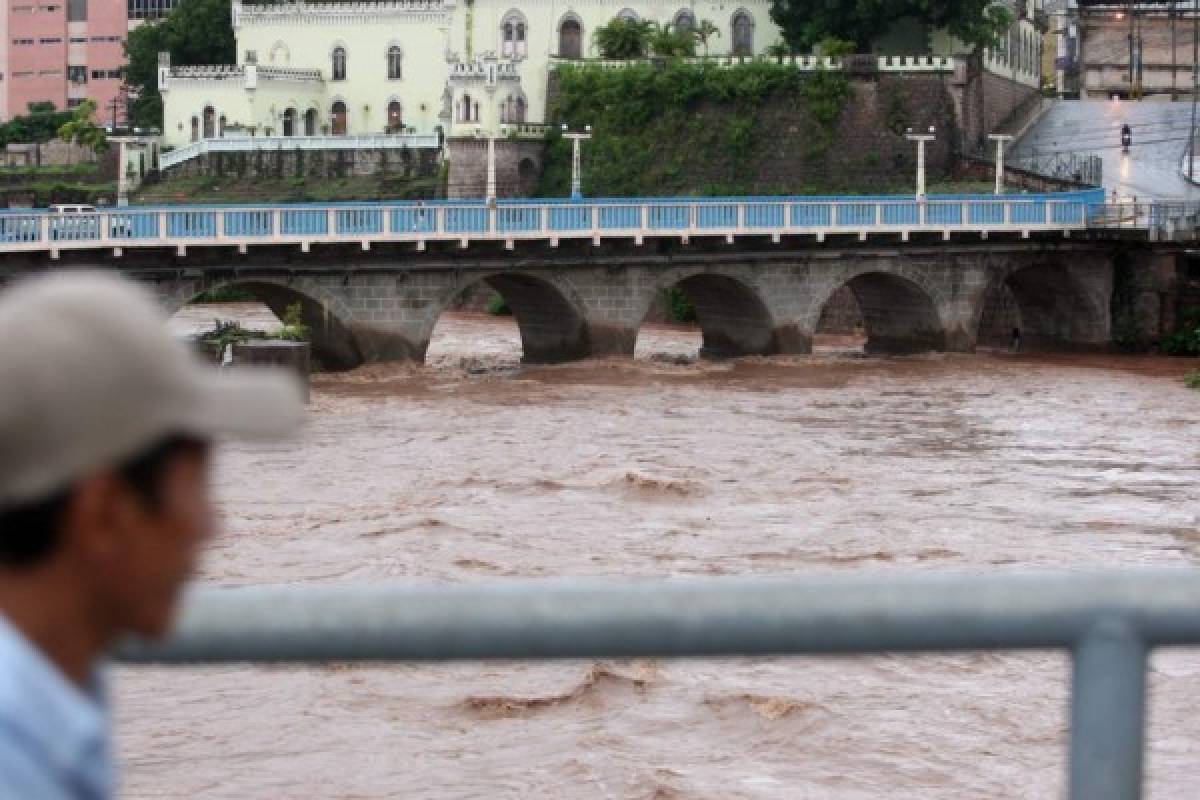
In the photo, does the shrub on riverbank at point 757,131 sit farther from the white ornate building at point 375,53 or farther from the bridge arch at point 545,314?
the bridge arch at point 545,314

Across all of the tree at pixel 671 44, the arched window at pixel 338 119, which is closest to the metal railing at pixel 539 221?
the tree at pixel 671 44

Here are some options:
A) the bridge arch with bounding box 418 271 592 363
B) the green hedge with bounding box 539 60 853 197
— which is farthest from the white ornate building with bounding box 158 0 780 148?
the bridge arch with bounding box 418 271 592 363

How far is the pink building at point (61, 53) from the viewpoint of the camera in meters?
100

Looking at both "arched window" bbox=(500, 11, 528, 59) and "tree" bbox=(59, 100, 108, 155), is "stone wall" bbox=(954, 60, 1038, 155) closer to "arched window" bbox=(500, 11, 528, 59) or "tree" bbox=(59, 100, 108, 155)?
"arched window" bbox=(500, 11, 528, 59)

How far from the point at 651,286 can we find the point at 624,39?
2546cm

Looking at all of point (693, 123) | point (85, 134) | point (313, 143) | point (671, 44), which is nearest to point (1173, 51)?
point (671, 44)

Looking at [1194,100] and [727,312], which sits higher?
[1194,100]

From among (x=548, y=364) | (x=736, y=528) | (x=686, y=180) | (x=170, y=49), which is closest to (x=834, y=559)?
(x=736, y=528)

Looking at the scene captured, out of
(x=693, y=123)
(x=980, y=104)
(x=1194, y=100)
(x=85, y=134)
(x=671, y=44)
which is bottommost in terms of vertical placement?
(x=693, y=123)

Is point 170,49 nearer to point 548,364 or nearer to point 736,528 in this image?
point 548,364

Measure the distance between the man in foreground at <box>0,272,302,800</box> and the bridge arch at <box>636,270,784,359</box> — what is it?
150 ft

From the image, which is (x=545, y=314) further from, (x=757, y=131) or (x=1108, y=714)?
(x=1108, y=714)

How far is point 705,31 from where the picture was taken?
7406 centimetres

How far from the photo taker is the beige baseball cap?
7.29ft
